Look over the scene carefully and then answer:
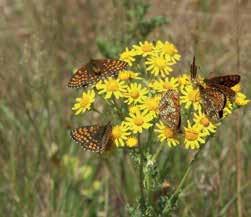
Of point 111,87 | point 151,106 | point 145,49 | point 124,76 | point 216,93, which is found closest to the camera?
point 216,93

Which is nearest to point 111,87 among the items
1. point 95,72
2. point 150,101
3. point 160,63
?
point 95,72

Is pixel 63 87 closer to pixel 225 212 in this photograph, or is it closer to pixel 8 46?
pixel 8 46

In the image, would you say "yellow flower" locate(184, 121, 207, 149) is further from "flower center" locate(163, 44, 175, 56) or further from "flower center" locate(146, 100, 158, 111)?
"flower center" locate(163, 44, 175, 56)

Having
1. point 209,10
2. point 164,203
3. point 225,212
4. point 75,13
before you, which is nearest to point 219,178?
point 225,212

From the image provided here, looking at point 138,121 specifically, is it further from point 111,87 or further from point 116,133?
point 111,87

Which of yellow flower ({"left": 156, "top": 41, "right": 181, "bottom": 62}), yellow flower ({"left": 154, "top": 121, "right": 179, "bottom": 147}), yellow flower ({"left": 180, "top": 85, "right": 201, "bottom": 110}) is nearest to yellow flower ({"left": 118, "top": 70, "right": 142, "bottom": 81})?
yellow flower ({"left": 156, "top": 41, "right": 181, "bottom": 62})

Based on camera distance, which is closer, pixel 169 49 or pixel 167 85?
pixel 167 85
